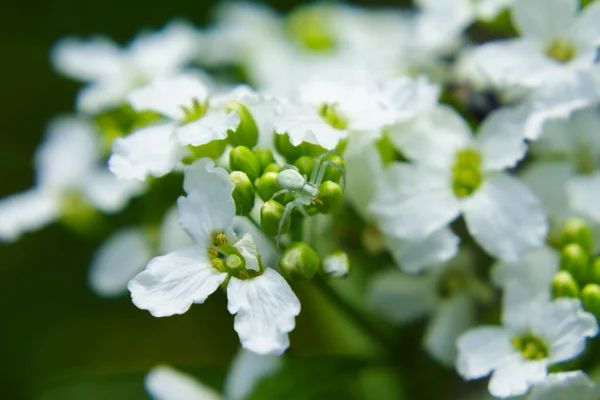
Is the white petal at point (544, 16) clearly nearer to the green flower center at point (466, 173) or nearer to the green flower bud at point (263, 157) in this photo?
the green flower center at point (466, 173)

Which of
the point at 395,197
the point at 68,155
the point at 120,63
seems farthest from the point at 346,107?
the point at 68,155

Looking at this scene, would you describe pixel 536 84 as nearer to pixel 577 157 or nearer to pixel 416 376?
pixel 577 157

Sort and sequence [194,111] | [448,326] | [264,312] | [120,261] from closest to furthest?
[264,312], [194,111], [448,326], [120,261]

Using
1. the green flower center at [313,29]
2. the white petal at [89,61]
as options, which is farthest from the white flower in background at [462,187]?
the green flower center at [313,29]

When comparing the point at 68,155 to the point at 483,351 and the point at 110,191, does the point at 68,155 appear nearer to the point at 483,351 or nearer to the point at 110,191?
the point at 110,191

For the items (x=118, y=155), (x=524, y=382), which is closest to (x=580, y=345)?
(x=524, y=382)

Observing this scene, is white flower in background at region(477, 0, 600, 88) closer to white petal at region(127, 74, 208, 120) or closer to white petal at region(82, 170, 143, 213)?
white petal at region(127, 74, 208, 120)
